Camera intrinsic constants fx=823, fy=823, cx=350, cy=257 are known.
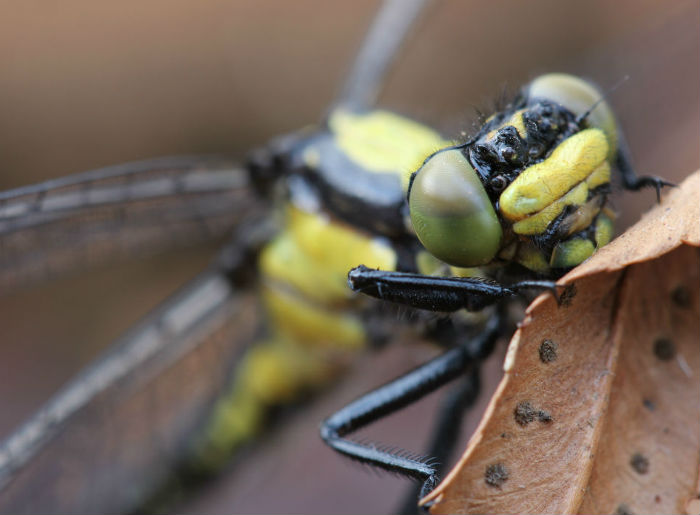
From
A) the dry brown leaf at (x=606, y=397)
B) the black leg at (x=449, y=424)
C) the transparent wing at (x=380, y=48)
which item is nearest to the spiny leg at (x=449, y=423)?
the black leg at (x=449, y=424)

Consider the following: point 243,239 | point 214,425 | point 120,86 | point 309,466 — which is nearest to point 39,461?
point 214,425

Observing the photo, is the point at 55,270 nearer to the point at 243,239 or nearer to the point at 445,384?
the point at 243,239

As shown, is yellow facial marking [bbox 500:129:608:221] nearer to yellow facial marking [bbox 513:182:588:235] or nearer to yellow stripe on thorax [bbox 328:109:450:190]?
yellow facial marking [bbox 513:182:588:235]

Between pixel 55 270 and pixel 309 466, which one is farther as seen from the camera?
pixel 309 466

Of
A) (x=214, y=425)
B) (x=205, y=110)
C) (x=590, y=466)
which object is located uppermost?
(x=205, y=110)

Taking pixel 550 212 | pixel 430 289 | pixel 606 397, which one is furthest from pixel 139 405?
pixel 606 397

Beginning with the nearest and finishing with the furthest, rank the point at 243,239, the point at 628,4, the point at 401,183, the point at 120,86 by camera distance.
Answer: the point at 401,183, the point at 243,239, the point at 628,4, the point at 120,86
